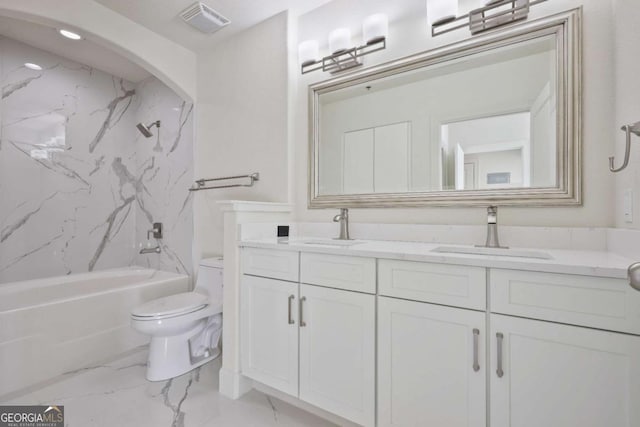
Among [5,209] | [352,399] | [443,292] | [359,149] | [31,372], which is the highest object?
[359,149]

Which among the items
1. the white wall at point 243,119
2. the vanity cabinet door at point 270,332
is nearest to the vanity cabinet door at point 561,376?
the vanity cabinet door at point 270,332

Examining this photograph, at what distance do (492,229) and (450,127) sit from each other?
1.95ft

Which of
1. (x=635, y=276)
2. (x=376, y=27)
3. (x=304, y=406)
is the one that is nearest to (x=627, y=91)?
(x=635, y=276)

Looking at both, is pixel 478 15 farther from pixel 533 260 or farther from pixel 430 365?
pixel 430 365

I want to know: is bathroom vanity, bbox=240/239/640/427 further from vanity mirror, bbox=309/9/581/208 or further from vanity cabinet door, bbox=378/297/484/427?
vanity mirror, bbox=309/9/581/208

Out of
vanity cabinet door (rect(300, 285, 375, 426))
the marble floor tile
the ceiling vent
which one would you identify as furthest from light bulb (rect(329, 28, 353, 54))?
the marble floor tile

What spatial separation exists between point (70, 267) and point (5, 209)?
0.68m

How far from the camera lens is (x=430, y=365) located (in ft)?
3.73

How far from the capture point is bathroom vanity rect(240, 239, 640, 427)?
0.88 metres

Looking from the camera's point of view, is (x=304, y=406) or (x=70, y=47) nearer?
(x=304, y=406)

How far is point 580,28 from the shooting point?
4.21ft

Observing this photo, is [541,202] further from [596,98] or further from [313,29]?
[313,29]

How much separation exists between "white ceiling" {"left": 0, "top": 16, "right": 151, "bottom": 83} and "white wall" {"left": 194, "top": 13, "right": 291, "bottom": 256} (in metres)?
0.91

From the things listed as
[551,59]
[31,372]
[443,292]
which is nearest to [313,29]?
[551,59]
